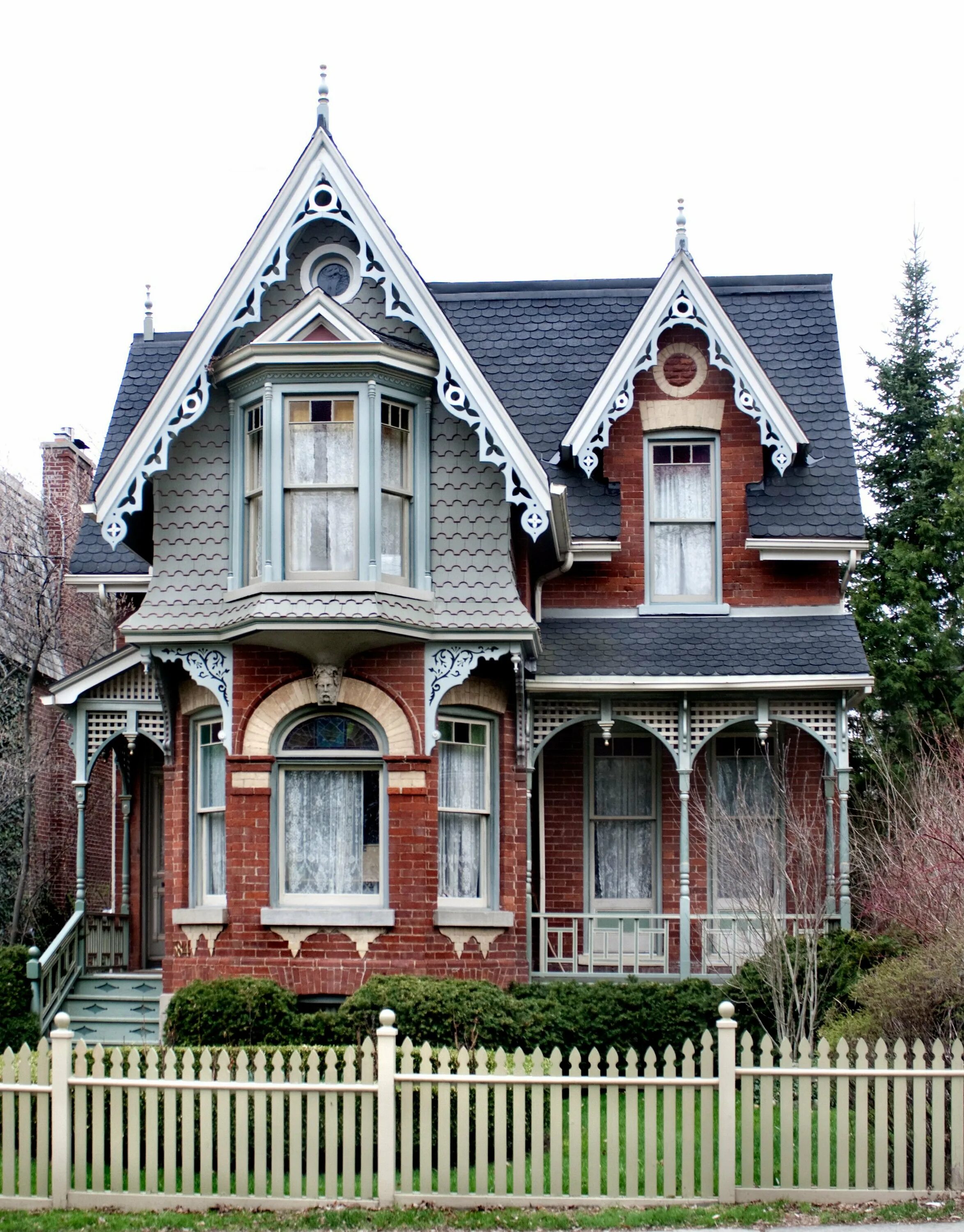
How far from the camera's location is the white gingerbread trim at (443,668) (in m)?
17.0

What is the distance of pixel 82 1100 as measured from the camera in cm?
1184

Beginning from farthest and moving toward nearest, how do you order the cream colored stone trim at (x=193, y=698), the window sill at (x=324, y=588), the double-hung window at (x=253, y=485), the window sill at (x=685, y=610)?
the window sill at (x=685, y=610) → the cream colored stone trim at (x=193, y=698) → the double-hung window at (x=253, y=485) → the window sill at (x=324, y=588)

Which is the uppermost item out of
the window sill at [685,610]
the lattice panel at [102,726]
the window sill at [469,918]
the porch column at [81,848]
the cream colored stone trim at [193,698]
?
the window sill at [685,610]

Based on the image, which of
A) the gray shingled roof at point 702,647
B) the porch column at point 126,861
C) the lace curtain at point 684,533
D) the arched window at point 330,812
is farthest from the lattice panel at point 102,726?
the lace curtain at point 684,533

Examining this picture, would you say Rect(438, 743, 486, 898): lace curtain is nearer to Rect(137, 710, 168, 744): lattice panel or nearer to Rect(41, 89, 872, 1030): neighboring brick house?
Rect(41, 89, 872, 1030): neighboring brick house

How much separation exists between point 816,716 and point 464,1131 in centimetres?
881

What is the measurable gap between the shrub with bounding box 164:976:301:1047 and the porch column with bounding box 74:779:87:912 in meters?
4.42

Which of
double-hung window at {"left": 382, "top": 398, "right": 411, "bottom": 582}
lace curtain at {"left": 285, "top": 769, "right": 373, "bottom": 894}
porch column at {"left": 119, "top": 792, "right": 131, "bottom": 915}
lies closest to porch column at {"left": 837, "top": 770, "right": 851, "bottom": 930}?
lace curtain at {"left": 285, "top": 769, "right": 373, "bottom": 894}

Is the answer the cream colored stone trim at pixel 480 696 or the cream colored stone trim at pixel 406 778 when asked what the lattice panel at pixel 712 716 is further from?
the cream colored stone trim at pixel 406 778

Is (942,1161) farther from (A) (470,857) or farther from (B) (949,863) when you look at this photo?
(A) (470,857)

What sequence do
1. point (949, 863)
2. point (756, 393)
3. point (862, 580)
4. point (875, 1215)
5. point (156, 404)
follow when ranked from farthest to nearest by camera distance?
point (862, 580)
point (756, 393)
point (156, 404)
point (949, 863)
point (875, 1215)

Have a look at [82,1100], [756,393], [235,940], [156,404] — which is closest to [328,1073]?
[82,1100]

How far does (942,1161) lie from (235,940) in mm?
7940

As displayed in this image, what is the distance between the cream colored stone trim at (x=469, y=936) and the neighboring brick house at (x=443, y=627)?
0.02 meters
